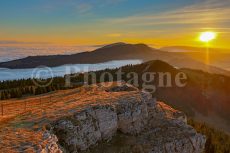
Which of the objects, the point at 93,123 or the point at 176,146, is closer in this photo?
the point at 93,123

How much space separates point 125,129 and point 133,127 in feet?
3.45

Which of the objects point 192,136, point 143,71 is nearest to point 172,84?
point 143,71

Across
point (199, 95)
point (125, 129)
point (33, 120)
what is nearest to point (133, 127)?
point (125, 129)

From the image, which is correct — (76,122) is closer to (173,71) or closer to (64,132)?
(64,132)

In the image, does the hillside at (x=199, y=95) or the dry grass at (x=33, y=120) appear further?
the hillside at (x=199, y=95)

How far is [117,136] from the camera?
35.2 m

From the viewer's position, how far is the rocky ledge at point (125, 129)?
2942 centimetres

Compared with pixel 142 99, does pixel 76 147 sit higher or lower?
lower

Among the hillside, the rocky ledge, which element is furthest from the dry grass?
the hillside

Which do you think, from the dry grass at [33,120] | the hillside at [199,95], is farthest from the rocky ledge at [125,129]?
the hillside at [199,95]

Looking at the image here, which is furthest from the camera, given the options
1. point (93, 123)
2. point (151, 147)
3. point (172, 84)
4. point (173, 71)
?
point (173, 71)

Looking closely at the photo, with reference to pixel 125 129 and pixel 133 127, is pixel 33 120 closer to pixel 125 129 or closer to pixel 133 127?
pixel 125 129

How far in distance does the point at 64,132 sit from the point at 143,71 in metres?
114

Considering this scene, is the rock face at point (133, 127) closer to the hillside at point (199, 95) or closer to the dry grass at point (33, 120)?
the dry grass at point (33, 120)
